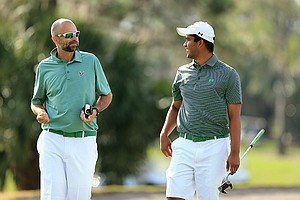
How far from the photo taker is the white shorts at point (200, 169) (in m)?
7.10

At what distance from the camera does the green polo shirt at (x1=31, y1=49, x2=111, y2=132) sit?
23.1 ft

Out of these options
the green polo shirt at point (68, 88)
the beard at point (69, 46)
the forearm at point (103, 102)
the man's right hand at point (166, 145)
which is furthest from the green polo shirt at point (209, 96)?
the beard at point (69, 46)

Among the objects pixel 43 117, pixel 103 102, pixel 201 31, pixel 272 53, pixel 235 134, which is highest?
pixel 272 53

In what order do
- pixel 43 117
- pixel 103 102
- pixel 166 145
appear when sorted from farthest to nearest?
pixel 166 145
pixel 103 102
pixel 43 117

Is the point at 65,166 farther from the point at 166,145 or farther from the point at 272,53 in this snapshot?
the point at 272,53

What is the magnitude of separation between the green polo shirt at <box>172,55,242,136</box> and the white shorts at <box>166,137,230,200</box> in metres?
0.11

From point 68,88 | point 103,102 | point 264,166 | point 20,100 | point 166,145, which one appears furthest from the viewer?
point 264,166

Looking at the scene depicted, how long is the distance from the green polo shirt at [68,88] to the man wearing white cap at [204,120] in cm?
76

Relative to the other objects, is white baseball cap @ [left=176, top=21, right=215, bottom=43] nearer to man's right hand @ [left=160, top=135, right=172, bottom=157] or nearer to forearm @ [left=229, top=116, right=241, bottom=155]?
forearm @ [left=229, top=116, right=241, bottom=155]

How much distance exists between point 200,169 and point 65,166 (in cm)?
107

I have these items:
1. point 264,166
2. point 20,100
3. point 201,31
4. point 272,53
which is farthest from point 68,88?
point 272,53

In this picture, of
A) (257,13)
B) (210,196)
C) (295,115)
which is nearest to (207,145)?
(210,196)

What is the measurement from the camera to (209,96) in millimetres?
7059

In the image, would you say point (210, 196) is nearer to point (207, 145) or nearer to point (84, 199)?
point (207, 145)
